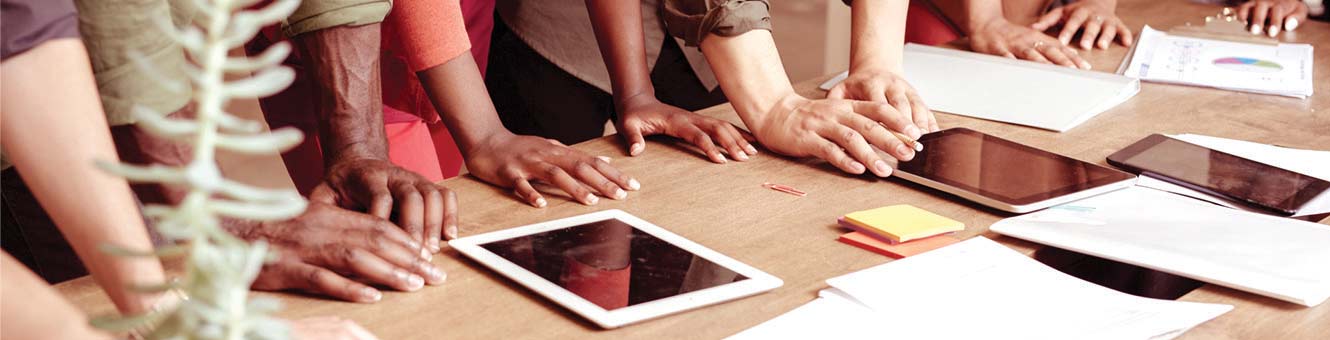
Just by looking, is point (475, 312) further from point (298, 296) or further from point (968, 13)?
point (968, 13)

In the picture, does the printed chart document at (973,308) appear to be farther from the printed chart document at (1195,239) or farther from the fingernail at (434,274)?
the fingernail at (434,274)

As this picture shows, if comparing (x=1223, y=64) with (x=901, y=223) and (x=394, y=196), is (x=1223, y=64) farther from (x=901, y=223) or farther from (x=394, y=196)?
(x=394, y=196)

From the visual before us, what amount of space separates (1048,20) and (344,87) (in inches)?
48.0

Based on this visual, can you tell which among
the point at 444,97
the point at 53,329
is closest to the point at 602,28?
the point at 444,97

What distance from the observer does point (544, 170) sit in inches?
47.3

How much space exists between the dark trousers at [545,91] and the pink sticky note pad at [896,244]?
2.46 ft

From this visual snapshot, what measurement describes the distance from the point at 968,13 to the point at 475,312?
1.22 m

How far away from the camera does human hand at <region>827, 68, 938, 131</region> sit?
4.70 feet

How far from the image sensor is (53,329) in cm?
55

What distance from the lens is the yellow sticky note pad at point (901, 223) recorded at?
41.7 inches

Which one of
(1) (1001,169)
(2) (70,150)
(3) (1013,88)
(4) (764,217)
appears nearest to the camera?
(2) (70,150)

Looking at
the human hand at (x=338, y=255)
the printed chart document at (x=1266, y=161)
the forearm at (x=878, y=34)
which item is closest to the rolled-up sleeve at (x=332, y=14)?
the human hand at (x=338, y=255)

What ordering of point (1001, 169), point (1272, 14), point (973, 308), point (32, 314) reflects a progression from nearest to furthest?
point (32, 314), point (973, 308), point (1001, 169), point (1272, 14)

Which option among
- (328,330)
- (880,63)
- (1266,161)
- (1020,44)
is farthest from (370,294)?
(1020,44)
